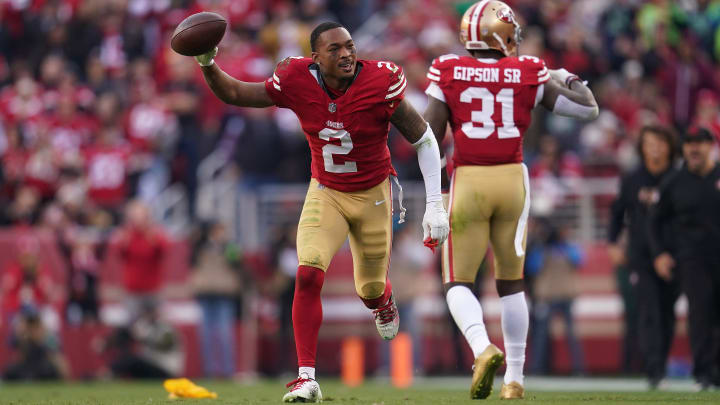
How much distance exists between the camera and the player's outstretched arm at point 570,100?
7156 millimetres

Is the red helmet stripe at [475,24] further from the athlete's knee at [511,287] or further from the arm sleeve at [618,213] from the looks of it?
the arm sleeve at [618,213]

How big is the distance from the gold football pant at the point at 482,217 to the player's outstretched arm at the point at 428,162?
0.93ft

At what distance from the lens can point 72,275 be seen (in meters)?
13.5

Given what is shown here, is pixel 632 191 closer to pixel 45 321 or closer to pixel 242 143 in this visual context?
pixel 242 143

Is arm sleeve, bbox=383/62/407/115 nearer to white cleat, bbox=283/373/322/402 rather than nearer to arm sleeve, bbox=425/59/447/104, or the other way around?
arm sleeve, bbox=425/59/447/104

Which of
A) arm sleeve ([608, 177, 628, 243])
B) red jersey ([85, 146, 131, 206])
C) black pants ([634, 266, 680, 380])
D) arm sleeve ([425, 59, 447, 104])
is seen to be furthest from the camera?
red jersey ([85, 146, 131, 206])

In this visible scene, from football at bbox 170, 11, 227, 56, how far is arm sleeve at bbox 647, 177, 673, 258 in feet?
14.7

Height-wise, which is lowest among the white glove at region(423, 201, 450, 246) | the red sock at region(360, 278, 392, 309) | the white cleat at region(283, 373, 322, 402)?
the white cleat at region(283, 373, 322, 402)

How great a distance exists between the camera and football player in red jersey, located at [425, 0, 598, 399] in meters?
7.09

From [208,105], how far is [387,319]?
8.24 meters

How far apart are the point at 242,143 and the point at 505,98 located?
7.28 metres

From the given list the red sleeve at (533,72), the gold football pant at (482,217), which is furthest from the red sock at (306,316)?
the red sleeve at (533,72)

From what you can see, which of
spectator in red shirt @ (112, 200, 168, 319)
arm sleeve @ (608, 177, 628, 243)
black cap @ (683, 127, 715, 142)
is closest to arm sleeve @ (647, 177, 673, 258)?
black cap @ (683, 127, 715, 142)

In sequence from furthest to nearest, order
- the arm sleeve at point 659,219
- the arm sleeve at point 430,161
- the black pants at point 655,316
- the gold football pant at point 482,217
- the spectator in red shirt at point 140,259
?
the spectator in red shirt at point 140,259
the black pants at point 655,316
the arm sleeve at point 659,219
the gold football pant at point 482,217
the arm sleeve at point 430,161
